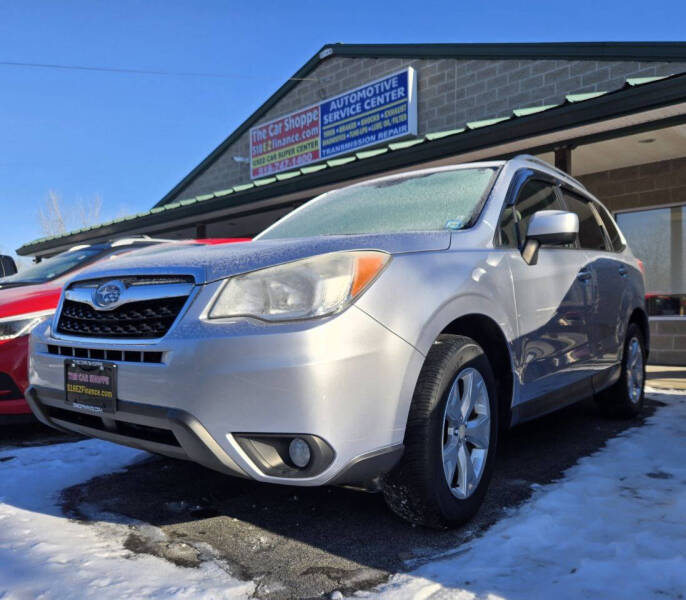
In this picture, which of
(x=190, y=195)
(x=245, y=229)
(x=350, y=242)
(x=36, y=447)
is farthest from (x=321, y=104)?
(x=350, y=242)

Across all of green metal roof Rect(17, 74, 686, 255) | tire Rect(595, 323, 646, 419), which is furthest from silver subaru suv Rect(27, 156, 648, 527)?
green metal roof Rect(17, 74, 686, 255)

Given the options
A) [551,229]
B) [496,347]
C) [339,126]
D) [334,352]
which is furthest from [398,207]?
[339,126]

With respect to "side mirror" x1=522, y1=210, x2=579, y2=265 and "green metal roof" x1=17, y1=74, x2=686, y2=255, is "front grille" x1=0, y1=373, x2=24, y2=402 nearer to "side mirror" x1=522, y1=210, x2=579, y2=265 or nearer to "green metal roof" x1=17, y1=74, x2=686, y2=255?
"side mirror" x1=522, y1=210, x2=579, y2=265

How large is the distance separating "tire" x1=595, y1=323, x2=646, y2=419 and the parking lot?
104cm

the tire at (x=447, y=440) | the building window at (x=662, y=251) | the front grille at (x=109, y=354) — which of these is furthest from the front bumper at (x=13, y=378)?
the building window at (x=662, y=251)

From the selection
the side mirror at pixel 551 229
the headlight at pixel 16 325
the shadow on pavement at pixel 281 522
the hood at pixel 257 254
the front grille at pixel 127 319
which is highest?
the side mirror at pixel 551 229

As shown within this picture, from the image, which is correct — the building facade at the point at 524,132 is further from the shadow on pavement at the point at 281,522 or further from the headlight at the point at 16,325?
the headlight at the point at 16,325

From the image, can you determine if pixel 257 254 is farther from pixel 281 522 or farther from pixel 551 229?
pixel 551 229

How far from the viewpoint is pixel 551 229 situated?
2947 millimetres

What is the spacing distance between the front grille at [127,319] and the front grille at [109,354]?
0.21 feet

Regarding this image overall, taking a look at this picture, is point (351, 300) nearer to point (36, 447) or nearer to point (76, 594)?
point (76, 594)

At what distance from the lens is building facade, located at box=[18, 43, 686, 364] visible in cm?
670

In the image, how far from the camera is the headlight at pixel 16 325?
3.93 meters

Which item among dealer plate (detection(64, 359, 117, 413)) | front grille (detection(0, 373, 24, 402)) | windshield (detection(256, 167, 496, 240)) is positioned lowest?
front grille (detection(0, 373, 24, 402))
